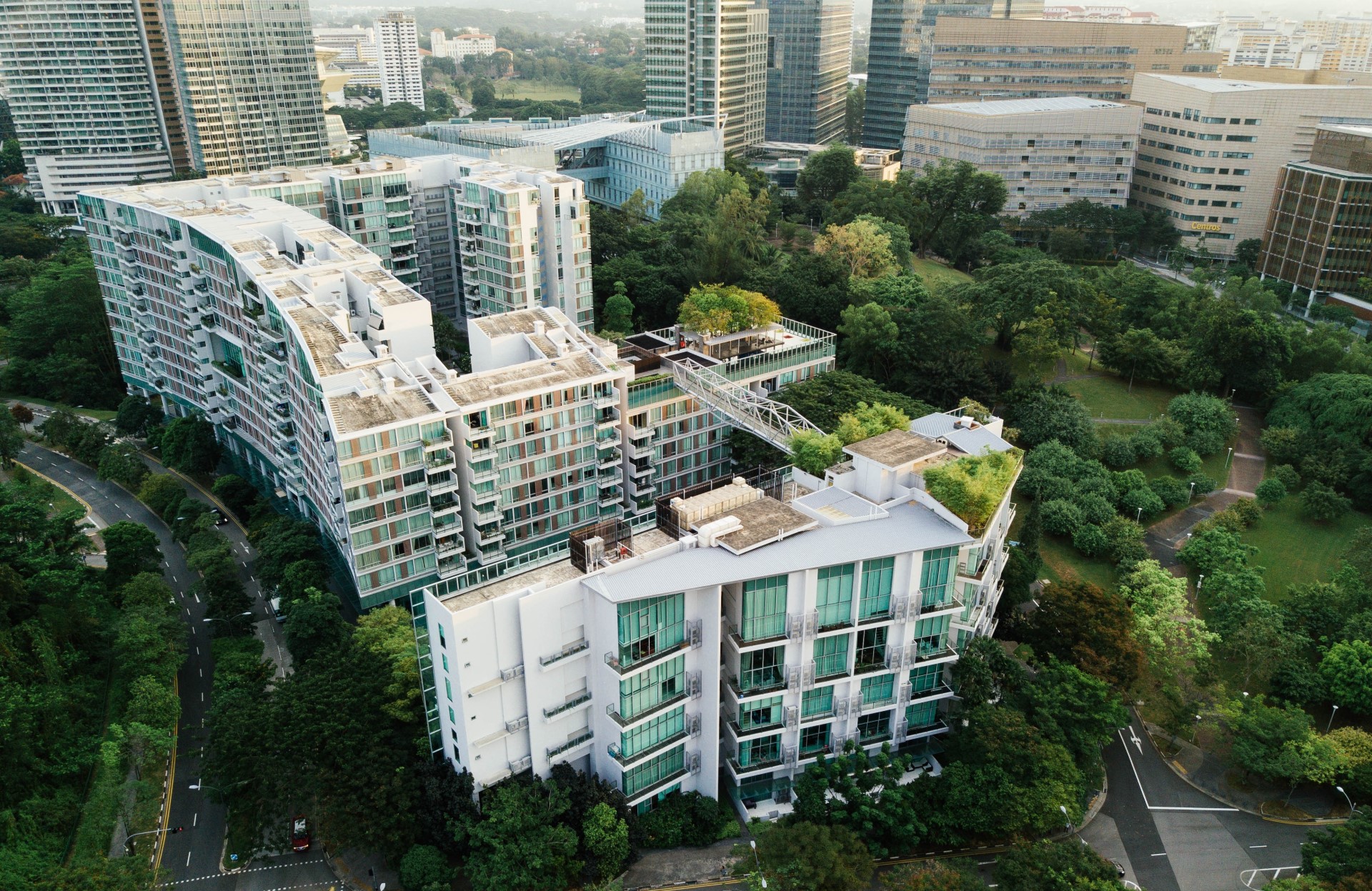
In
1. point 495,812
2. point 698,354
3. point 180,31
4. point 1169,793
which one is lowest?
point 1169,793

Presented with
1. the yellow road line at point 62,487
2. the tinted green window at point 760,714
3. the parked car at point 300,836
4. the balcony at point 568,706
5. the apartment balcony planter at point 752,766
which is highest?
A: the balcony at point 568,706

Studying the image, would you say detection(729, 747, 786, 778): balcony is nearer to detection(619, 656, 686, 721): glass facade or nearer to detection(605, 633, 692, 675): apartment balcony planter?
detection(619, 656, 686, 721): glass facade

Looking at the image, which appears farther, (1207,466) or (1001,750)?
(1207,466)

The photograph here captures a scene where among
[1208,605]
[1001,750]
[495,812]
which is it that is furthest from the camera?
[1208,605]

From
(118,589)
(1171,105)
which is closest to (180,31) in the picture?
(118,589)

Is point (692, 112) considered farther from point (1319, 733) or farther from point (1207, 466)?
point (1319, 733)

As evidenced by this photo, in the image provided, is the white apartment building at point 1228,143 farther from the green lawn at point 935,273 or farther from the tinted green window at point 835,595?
the tinted green window at point 835,595

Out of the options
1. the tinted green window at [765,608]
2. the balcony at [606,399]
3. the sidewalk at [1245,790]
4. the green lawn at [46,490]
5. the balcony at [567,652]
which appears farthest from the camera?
the green lawn at [46,490]

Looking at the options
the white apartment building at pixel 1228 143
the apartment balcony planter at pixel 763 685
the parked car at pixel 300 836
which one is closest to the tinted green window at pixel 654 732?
the apartment balcony planter at pixel 763 685
